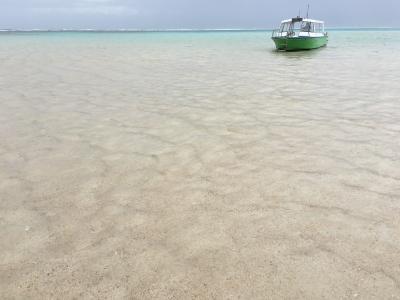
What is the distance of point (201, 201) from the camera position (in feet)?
12.1

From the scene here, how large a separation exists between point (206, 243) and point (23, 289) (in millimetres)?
1417

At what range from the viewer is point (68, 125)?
20.9ft

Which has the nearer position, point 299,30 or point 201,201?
point 201,201

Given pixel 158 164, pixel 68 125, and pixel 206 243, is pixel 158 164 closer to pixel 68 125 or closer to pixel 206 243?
pixel 206 243

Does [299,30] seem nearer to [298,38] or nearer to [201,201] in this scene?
[298,38]

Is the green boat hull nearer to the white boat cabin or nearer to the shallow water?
the white boat cabin

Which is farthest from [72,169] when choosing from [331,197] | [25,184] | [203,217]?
[331,197]

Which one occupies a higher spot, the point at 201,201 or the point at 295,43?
the point at 295,43

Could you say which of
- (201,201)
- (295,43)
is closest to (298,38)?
(295,43)

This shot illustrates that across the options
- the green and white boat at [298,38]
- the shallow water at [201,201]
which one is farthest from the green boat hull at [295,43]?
the shallow water at [201,201]

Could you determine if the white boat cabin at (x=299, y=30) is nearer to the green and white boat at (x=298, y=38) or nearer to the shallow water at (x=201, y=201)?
the green and white boat at (x=298, y=38)

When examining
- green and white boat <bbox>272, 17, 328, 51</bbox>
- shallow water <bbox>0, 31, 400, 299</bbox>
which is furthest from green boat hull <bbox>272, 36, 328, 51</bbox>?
shallow water <bbox>0, 31, 400, 299</bbox>

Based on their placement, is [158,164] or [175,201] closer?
[175,201]

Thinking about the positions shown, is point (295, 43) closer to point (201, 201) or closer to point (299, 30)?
point (299, 30)
